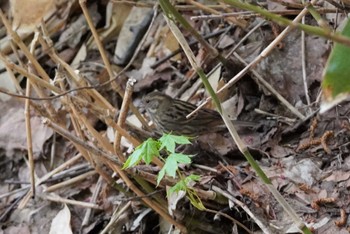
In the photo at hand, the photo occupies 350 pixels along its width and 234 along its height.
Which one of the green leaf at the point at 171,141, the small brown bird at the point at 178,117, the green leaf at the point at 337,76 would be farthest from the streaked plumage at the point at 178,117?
the green leaf at the point at 337,76

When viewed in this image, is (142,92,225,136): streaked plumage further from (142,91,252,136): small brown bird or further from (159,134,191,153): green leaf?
(159,134,191,153): green leaf

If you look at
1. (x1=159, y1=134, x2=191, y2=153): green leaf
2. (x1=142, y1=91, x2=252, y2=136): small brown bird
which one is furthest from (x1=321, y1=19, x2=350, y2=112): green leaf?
(x1=142, y1=91, x2=252, y2=136): small brown bird

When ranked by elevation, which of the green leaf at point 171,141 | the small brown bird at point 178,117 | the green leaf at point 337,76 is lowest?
the small brown bird at point 178,117

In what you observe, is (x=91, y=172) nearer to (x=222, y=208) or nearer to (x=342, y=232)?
(x=222, y=208)

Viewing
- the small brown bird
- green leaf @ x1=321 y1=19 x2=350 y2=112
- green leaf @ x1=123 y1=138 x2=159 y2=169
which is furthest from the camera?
the small brown bird

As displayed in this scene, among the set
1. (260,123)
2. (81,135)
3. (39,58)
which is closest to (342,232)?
(260,123)

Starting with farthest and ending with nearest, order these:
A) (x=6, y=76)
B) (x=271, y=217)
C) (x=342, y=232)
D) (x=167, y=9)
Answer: (x=6, y=76)
(x=271, y=217)
(x=342, y=232)
(x=167, y=9)

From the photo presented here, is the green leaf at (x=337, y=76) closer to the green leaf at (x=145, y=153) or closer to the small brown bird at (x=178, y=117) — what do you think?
the green leaf at (x=145, y=153)
